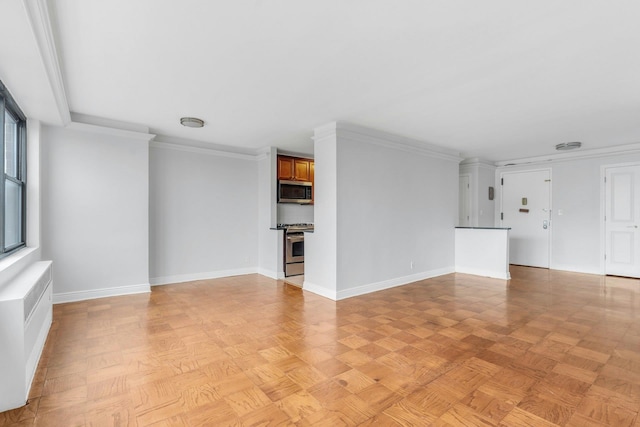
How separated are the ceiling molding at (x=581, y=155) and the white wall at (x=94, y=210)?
292 inches

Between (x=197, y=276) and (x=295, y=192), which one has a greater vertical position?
(x=295, y=192)

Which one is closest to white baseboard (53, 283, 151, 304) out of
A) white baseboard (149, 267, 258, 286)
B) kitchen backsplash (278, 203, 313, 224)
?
white baseboard (149, 267, 258, 286)

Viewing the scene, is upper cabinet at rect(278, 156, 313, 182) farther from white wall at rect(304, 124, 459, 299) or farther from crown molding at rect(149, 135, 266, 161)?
white wall at rect(304, 124, 459, 299)

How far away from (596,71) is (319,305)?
366 centimetres

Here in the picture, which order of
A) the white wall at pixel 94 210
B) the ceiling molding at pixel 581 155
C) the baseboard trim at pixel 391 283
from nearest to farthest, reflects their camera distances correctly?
the white wall at pixel 94 210, the baseboard trim at pixel 391 283, the ceiling molding at pixel 581 155

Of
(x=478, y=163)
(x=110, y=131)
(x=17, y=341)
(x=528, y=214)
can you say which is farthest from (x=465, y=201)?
(x=17, y=341)

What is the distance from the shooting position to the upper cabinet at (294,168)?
5906 millimetres

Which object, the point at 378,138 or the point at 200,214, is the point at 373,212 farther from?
the point at 200,214

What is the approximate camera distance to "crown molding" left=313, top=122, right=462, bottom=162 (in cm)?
426

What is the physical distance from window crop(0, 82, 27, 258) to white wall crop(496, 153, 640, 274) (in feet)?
28.3

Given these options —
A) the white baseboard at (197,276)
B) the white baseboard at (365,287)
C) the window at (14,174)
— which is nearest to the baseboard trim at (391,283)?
the white baseboard at (365,287)

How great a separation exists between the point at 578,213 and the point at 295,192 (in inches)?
223

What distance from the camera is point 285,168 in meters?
5.95

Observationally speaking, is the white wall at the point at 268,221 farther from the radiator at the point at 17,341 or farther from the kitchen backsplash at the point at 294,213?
the radiator at the point at 17,341
